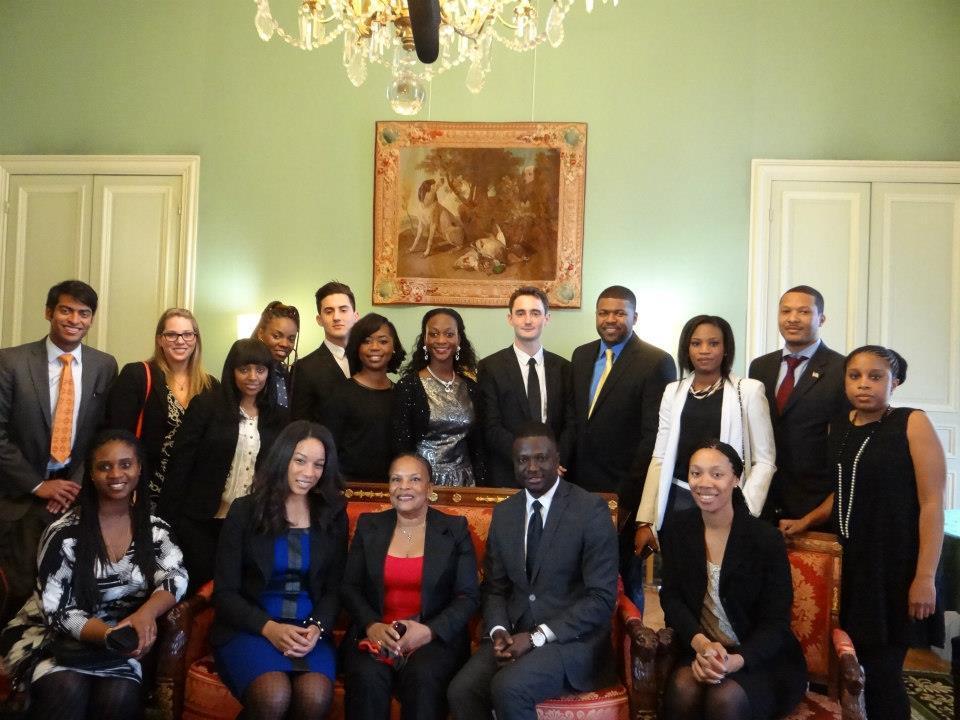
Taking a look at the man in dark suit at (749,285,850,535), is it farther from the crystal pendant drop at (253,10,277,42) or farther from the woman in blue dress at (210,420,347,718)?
the crystal pendant drop at (253,10,277,42)

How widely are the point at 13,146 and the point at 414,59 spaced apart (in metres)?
4.60

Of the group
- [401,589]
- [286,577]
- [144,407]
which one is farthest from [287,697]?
[144,407]

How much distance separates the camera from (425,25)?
2.31 meters

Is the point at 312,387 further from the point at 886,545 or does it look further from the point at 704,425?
the point at 886,545

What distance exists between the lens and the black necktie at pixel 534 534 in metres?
3.30

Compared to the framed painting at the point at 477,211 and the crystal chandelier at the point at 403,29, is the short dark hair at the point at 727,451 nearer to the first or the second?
the crystal chandelier at the point at 403,29

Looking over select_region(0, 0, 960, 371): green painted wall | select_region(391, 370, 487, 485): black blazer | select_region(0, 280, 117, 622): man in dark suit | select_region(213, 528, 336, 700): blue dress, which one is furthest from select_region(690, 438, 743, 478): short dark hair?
select_region(0, 0, 960, 371): green painted wall

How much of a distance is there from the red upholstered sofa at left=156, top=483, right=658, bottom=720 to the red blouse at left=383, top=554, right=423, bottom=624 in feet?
1.04

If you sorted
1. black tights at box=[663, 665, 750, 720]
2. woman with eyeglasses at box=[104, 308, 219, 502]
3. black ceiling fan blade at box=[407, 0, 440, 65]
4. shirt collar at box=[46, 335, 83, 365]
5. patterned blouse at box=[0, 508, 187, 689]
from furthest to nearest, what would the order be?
shirt collar at box=[46, 335, 83, 365] → woman with eyeglasses at box=[104, 308, 219, 502] → patterned blouse at box=[0, 508, 187, 689] → black tights at box=[663, 665, 750, 720] → black ceiling fan blade at box=[407, 0, 440, 65]

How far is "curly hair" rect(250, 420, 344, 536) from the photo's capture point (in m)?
3.32

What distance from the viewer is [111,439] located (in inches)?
125

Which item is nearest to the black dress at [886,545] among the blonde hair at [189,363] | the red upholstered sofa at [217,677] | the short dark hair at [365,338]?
the red upholstered sofa at [217,677]

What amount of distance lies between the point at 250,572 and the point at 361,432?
3.01 ft

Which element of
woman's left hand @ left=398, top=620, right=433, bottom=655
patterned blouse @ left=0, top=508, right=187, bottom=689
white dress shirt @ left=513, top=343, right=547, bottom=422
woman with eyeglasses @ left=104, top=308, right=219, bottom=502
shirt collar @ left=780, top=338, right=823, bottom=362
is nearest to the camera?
patterned blouse @ left=0, top=508, right=187, bottom=689
